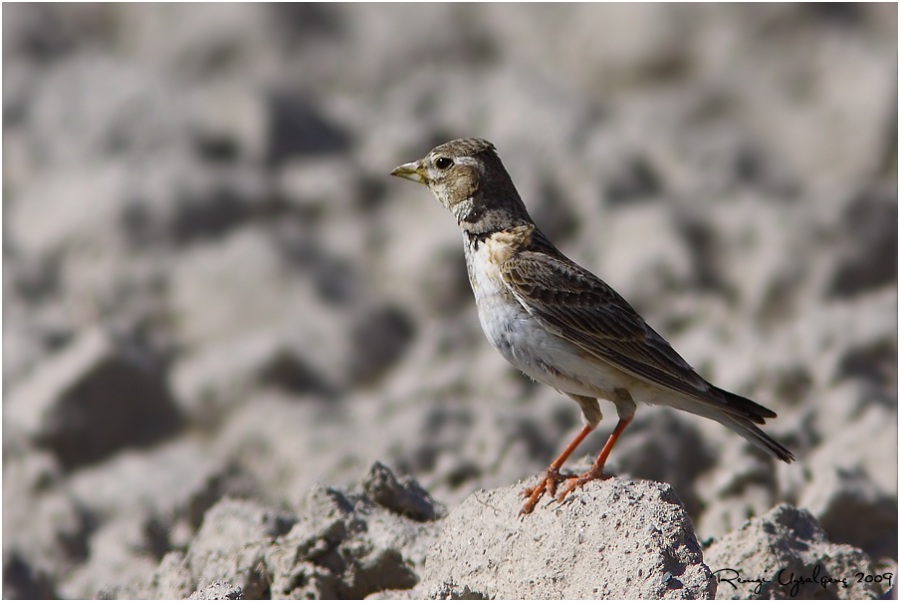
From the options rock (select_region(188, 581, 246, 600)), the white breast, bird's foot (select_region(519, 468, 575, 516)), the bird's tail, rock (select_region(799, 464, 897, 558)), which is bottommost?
rock (select_region(188, 581, 246, 600))

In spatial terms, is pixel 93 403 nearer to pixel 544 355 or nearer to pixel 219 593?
pixel 219 593

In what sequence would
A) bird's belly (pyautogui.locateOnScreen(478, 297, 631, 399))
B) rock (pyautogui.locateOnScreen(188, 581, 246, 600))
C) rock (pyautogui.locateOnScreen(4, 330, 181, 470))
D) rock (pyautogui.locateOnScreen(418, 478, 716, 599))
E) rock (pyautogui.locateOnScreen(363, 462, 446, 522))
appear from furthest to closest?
rock (pyautogui.locateOnScreen(4, 330, 181, 470)), rock (pyautogui.locateOnScreen(363, 462, 446, 522)), bird's belly (pyautogui.locateOnScreen(478, 297, 631, 399)), rock (pyautogui.locateOnScreen(188, 581, 246, 600)), rock (pyautogui.locateOnScreen(418, 478, 716, 599))

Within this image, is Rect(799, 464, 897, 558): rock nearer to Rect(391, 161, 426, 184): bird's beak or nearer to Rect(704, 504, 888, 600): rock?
Rect(704, 504, 888, 600): rock

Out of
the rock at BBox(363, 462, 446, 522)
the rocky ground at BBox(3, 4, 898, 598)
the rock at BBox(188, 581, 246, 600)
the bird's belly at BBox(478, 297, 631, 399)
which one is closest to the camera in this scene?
the rock at BBox(188, 581, 246, 600)

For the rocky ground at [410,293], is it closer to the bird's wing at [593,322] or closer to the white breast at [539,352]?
the white breast at [539,352]

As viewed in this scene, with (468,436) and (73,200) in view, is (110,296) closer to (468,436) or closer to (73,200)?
(73,200)

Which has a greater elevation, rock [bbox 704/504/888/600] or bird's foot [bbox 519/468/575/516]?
rock [bbox 704/504/888/600]

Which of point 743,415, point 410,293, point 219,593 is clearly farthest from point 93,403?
point 743,415

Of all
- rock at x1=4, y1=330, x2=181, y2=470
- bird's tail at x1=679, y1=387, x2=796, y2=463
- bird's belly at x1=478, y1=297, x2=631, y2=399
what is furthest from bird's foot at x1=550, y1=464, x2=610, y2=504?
rock at x1=4, y1=330, x2=181, y2=470
